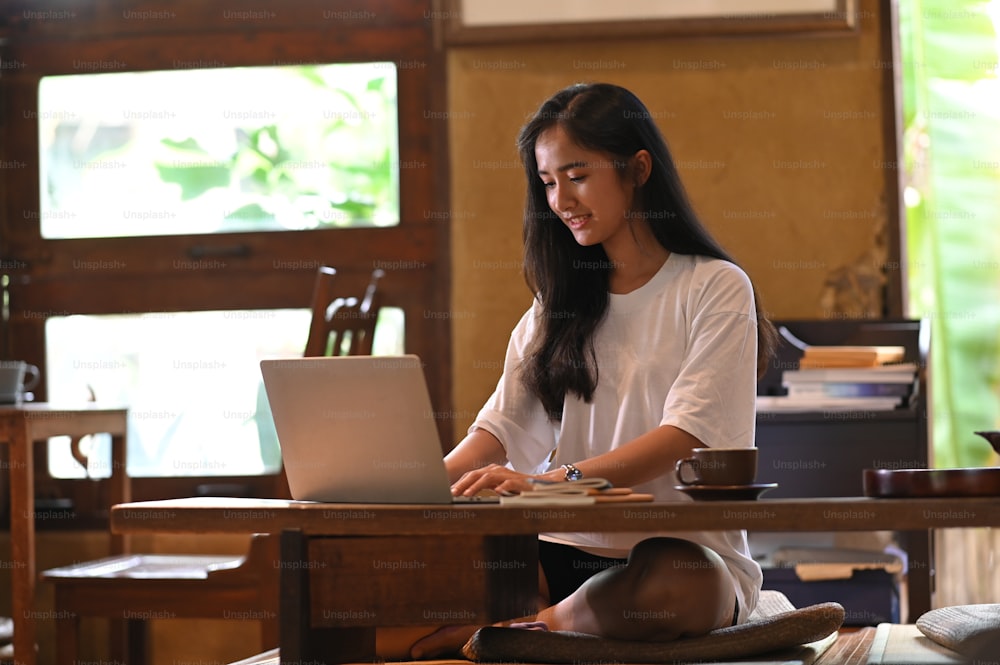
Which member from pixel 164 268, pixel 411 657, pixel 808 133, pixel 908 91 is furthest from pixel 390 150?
pixel 411 657

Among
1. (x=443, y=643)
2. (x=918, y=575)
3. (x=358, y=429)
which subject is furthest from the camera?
(x=918, y=575)

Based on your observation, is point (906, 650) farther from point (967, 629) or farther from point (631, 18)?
point (631, 18)

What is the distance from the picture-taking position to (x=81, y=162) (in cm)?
376

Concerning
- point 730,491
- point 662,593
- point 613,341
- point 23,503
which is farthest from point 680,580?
point 23,503

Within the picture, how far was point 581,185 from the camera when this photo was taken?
87.2 inches

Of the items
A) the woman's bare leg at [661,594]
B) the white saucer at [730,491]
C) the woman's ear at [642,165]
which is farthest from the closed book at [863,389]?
the white saucer at [730,491]

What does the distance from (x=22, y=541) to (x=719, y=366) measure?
1.75m

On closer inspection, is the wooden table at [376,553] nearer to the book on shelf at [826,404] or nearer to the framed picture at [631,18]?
the book on shelf at [826,404]

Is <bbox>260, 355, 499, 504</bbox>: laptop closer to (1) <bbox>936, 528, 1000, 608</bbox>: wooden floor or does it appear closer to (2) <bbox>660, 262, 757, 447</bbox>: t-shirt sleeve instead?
(2) <bbox>660, 262, 757, 447</bbox>: t-shirt sleeve

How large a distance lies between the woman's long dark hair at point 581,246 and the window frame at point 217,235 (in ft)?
3.87

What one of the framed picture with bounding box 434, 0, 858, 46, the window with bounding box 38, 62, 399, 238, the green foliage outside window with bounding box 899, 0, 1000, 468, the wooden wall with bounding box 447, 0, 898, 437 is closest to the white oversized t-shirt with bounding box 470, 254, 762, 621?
the wooden wall with bounding box 447, 0, 898, 437

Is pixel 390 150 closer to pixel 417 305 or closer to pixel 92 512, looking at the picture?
pixel 417 305

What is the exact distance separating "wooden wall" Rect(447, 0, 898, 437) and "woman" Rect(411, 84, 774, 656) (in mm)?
1114

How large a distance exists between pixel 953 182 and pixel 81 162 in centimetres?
255
